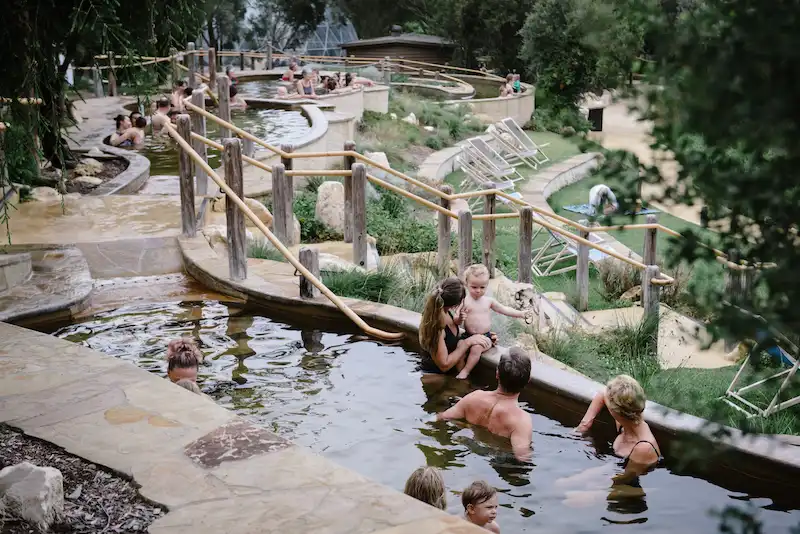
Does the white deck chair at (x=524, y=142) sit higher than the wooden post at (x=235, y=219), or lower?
lower

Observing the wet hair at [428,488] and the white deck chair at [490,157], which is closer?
the wet hair at [428,488]

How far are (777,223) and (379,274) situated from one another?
7.37 meters

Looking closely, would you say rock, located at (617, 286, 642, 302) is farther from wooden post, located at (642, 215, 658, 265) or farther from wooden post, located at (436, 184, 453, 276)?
wooden post, located at (436, 184, 453, 276)

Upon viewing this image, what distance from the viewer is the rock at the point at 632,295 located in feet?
43.3

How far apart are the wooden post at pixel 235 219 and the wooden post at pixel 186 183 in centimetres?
88

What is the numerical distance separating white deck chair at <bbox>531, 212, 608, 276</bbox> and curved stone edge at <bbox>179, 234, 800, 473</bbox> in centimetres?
577

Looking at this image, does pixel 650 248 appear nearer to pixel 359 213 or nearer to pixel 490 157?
pixel 359 213

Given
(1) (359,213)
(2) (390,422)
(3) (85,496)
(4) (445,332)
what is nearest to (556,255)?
(1) (359,213)

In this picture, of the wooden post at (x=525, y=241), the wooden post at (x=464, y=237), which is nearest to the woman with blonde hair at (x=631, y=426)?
the wooden post at (x=464, y=237)

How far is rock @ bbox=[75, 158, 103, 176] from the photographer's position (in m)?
14.4

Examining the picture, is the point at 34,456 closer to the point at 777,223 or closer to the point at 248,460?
the point at 248,460

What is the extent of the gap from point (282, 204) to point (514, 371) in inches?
212

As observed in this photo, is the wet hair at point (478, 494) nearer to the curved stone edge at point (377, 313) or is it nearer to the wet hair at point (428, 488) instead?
the wet hair at point (428, 488)

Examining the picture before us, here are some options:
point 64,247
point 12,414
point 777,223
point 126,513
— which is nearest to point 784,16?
point 777,223
